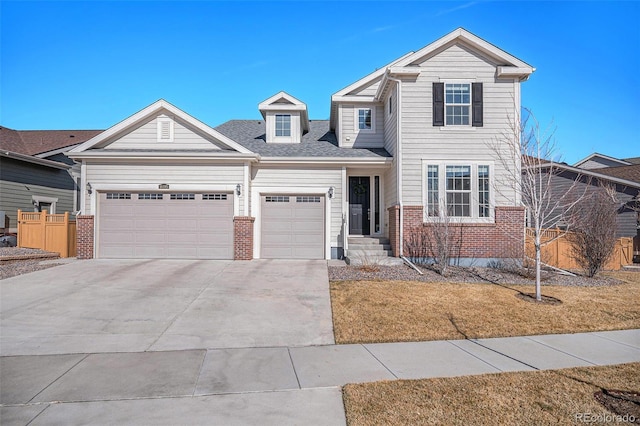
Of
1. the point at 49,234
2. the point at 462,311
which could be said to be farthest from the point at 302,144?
the point at 49,234

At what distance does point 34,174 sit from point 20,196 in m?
1.38

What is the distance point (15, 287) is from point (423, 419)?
9.91 m

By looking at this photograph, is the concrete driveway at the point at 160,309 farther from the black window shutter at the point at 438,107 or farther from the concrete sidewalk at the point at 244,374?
the black window shutter at the point at 438,107

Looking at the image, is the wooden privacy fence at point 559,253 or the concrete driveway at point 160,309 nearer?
the concrete driveway at point 160,309

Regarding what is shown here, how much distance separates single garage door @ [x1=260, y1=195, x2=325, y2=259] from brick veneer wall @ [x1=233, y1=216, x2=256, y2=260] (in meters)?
0.91

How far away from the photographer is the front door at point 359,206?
14.8m

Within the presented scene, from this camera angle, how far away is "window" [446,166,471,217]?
488 inches

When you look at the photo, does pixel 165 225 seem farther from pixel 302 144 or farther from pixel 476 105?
pixel 476 105

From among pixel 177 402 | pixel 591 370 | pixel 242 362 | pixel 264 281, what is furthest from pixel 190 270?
pixel 591 370

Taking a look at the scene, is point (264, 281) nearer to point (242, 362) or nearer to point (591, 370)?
point (242, 362)

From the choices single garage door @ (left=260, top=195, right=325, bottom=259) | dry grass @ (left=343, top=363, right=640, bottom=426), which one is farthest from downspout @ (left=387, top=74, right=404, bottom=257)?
dry grass @ (left=343, top=363, right=640, bottom=426)

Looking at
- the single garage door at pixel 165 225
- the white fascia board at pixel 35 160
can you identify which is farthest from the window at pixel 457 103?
the white fascia board at pixel 35 160

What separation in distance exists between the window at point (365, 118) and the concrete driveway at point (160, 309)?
696 cm

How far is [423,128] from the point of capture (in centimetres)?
1256
